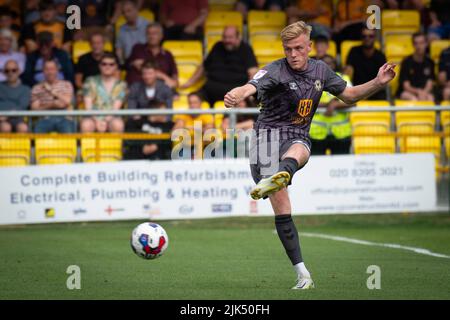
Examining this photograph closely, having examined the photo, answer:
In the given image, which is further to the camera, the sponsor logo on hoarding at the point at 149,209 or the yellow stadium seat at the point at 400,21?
the yellow stadium seat at the point at 400,21

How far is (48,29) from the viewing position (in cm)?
1798

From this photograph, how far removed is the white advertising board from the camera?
577 inches

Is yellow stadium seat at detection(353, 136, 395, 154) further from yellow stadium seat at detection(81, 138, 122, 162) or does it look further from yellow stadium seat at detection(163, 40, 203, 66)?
yellow stadium seat at detection(163, 40, 203, 66)

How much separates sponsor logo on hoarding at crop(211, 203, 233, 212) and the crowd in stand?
129 centimetres

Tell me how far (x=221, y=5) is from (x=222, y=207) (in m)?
6.56

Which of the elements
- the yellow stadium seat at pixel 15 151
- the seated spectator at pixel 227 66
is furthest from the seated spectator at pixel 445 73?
the yellow stadium seat at pixel 15 151

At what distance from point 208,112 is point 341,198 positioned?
257cm

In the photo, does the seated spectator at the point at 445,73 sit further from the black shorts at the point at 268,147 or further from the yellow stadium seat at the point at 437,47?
the black shorts at the point at 268,147

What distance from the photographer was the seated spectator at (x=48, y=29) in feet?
58.8

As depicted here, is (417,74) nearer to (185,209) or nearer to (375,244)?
(185,209)

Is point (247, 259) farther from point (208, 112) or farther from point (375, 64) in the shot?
point (375, 64)

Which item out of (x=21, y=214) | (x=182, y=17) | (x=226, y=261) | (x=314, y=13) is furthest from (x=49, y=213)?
(x=314, y=13)

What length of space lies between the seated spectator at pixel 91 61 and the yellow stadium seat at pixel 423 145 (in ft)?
17.5

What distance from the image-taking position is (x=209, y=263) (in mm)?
10469
